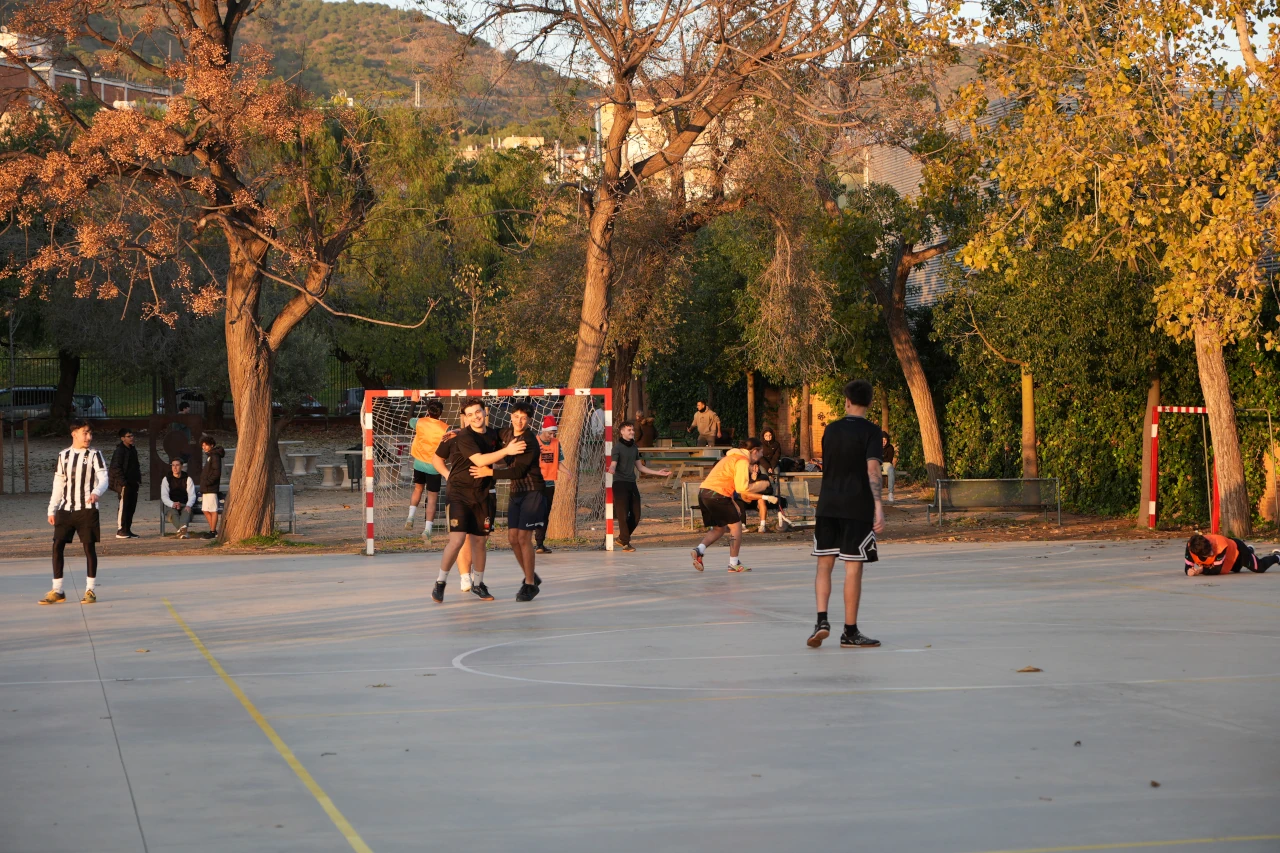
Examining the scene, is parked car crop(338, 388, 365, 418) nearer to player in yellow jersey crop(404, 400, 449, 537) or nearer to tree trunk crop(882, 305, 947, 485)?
tree trunk crop(882, 305, 947, 485)

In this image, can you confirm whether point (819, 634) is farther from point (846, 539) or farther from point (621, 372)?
point (621, 372)

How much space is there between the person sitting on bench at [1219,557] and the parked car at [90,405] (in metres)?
41.4

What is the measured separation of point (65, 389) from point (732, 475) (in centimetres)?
3409

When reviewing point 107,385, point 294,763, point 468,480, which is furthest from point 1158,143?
point 107,385

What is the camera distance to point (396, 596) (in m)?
13.8

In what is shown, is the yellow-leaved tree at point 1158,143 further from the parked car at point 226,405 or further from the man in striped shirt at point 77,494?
the parked car at point 226,405

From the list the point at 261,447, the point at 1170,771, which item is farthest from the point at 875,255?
the point at 1170,771

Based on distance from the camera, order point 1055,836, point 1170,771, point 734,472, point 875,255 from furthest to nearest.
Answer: point 875,255
point 734,472
point 1170,771
point 1055,836

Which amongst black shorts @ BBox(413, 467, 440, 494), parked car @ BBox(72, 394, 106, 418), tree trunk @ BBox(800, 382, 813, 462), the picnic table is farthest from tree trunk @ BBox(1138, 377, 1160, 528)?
parked car @ BBox(72, 394, 106, 418)

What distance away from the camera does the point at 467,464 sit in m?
12.8

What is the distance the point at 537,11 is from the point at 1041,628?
12335mm

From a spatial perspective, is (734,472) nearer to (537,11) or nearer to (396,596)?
(396,596)

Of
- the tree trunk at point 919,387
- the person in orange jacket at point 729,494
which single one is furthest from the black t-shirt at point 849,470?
the tree trunk at point 919,387

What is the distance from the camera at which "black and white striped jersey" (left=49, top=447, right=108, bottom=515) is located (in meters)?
13.2
